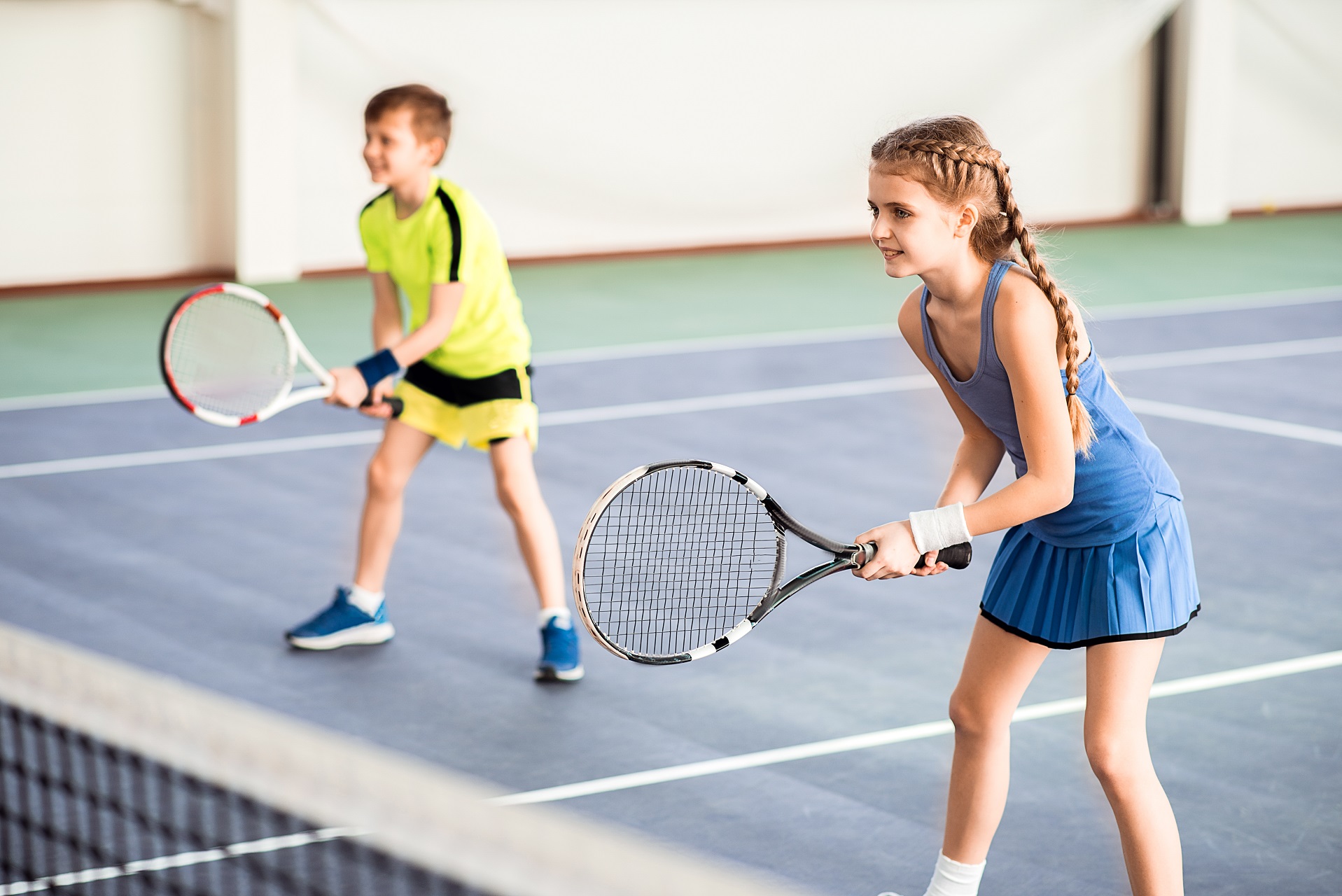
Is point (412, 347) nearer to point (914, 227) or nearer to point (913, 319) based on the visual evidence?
point (913, 319)

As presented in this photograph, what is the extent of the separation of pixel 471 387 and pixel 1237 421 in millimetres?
3810

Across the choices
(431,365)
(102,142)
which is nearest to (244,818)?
(431,365)

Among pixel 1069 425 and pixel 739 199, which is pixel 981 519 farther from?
pixel 739 199

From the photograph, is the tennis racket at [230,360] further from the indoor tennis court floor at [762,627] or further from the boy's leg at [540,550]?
the indoor tennis court floor at [762,627]

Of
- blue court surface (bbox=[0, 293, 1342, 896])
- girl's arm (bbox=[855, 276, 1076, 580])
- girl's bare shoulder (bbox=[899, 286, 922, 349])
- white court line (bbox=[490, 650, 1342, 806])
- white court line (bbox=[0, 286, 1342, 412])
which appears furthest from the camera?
white court line (bbox=[0, 286, 1342, 412])

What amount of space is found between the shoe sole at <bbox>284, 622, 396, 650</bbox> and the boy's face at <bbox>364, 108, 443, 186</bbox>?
1107 mm

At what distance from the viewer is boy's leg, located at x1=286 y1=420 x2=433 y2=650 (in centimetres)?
414

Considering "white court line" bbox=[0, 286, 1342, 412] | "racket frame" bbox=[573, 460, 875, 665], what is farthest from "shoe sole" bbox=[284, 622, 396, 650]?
"white court line" bbox=[0, 286, 1342, 412]

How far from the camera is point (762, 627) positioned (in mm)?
4406

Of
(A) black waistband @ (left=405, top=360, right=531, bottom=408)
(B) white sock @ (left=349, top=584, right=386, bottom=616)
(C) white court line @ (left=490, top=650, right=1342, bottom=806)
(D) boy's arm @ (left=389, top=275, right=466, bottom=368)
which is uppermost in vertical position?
(D) boy's arm @ (left=389, top=275, right=466, bottom=368)

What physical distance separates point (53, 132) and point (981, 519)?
30.8 feet

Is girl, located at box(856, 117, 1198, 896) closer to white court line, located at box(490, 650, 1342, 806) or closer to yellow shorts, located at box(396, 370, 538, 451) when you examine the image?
white court line, located at box(490, 650, 1342, 806)

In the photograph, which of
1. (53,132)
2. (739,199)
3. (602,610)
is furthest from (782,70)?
(602,610)

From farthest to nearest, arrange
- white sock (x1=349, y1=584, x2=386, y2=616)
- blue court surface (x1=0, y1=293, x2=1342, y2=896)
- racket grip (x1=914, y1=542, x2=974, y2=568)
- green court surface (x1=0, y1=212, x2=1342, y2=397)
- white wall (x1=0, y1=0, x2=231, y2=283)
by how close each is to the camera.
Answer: white wall (x1=0, y1=0, x2=231, y2=283)
green court surface (x1=0, y1=212, x2=1342, y2=397)
white sock (x1=349, y1=584, x2=386, y2=616)
blue court surface (x1=0, y1=293, x2=1342, y2=896)
racket grip (x1=914, y1=542, x2=974, y2=568)
